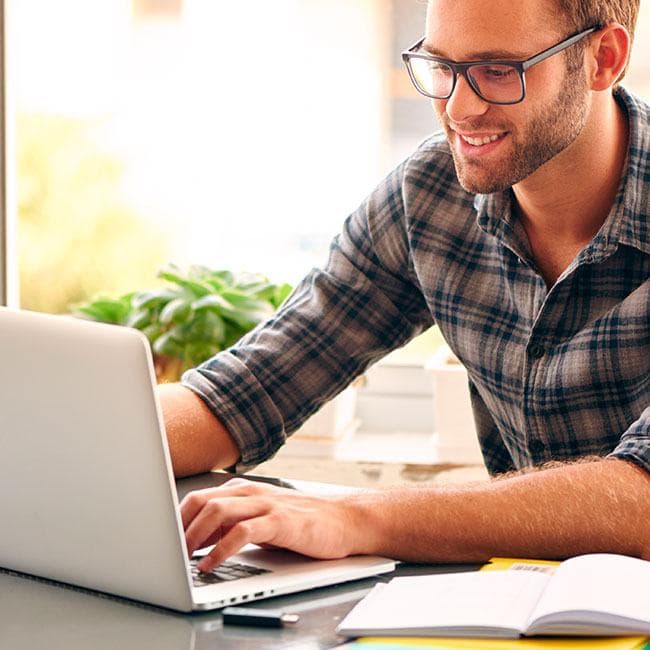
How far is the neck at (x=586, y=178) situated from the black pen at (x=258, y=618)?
837mm

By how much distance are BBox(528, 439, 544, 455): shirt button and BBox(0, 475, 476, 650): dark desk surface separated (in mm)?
578

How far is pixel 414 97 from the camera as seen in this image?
313cm

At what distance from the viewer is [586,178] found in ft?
5.78

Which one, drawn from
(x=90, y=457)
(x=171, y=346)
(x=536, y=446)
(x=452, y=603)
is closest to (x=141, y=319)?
(x=171, y=346)

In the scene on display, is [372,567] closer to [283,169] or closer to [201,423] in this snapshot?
[201,423]

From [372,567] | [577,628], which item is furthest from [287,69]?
[577,628]

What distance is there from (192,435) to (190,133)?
67.3 inches

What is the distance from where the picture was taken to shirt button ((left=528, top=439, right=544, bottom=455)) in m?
1.76

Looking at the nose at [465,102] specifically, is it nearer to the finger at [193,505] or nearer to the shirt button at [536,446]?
the shirt button at [536,446]

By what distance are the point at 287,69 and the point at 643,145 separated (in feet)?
5.26

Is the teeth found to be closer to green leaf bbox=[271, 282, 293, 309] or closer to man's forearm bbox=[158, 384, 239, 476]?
man's forearm bbox=[158, 384, 239, 476]

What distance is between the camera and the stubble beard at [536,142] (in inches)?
66.7

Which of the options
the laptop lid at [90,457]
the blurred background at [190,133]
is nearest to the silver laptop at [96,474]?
the laptop lid at [90,457]

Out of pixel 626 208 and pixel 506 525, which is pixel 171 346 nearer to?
pixel 626 208
